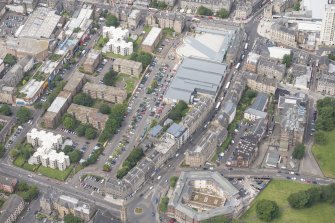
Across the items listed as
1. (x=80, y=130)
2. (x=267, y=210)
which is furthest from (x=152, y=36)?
(x=267, y=210)

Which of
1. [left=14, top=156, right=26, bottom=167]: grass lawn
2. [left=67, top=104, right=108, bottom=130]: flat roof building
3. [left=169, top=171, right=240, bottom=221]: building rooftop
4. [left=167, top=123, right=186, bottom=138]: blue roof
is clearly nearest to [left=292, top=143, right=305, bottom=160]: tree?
[left=169, top=171, right=240, bottom=221]: building rooftop

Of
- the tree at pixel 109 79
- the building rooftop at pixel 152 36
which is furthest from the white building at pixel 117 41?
the tree at pixel 109 79

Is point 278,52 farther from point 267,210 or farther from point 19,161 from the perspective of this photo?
point 19,161

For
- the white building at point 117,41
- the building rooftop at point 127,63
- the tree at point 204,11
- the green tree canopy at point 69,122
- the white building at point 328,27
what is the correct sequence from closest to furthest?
1. the green tree canopy at point 69,122
2. the building rooftop at point 127,63
3. the white building at point 328,27
4. the white building at point 117,41
5. the tree at point 204,11

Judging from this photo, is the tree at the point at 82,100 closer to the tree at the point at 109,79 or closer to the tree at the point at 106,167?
the tree at the point at 109,79

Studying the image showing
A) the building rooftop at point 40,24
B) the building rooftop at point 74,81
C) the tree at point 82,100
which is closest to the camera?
the tree at point 82,100

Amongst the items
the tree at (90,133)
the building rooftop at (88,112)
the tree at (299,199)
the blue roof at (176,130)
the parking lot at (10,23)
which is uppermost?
the parking lot at (10,23)

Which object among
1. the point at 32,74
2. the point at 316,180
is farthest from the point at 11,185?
the point at 316,180
